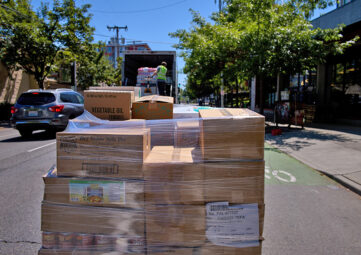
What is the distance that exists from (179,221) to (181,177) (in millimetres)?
330

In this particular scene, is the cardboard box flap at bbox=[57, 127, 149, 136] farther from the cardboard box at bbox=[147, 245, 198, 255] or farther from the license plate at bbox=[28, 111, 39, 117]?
A: the license plate at bbox=[28, 111, 39, 117]

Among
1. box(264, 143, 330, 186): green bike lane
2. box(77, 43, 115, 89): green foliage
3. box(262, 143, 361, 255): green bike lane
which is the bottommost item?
box(262, 143, 361, 255): green bike lane

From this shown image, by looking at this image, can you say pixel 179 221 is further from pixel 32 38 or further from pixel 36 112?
pixel 32 38

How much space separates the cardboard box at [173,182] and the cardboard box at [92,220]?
19cm

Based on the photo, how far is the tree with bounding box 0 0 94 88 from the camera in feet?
53.7

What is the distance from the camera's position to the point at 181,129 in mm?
2369

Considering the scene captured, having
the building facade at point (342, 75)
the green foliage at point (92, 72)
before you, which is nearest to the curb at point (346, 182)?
the building facade at point (342, 75)

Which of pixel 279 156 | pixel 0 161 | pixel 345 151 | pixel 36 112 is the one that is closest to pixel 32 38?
pixel 36 112

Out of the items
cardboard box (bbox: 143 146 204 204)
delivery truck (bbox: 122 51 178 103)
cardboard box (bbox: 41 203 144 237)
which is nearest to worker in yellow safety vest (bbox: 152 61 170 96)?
delivery truck (bbox: 122 51 178 103)

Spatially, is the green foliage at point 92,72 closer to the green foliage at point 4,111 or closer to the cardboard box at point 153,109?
the green foliage at point 4,111

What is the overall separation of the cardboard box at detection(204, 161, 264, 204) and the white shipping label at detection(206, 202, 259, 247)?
0.19 ft

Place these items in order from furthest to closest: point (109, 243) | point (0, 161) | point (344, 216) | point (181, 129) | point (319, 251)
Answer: point (0, 161)
point (344, 216)
point (319, 251)
point (181, 129)
point (109, 243)

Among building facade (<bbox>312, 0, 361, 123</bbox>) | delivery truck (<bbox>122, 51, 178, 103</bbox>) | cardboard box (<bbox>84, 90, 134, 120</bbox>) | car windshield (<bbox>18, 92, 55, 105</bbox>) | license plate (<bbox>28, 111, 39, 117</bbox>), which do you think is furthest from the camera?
building facade (<bbox>312, 0, 361, 123</bbox>)

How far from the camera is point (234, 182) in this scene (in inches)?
82.1
